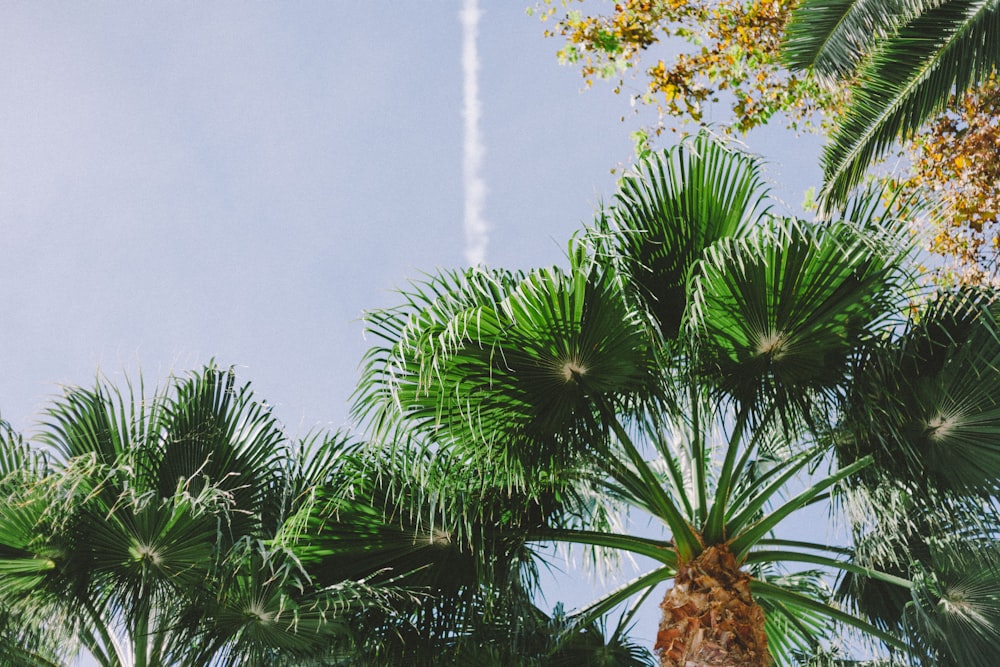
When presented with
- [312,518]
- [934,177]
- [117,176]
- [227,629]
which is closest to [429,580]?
[312,518]

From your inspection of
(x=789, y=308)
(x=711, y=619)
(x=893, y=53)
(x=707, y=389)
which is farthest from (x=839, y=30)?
(x=711, y=619)

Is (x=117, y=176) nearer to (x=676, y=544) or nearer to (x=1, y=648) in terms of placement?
(x=1, y=648)

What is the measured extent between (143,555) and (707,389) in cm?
313

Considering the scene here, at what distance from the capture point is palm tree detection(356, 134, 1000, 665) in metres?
4.85

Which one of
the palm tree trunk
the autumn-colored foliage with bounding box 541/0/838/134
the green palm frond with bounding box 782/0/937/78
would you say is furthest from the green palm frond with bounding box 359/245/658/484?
the autumn-colored foliage with bounding box 541/0/838/134

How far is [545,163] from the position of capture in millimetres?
12047

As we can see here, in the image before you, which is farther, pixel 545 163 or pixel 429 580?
pixel 545 163

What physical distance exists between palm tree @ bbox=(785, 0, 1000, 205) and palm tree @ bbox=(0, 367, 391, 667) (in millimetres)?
4309

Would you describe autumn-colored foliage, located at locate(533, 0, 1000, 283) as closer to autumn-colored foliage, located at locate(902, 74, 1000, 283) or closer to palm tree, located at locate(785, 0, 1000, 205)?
autumn-colored foliage, located at locate(902, 74, 1000, 283)

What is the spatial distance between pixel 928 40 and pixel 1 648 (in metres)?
6.82

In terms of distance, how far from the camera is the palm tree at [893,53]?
6.47 metres

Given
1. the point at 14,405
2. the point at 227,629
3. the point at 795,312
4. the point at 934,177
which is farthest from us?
the point at 934,177

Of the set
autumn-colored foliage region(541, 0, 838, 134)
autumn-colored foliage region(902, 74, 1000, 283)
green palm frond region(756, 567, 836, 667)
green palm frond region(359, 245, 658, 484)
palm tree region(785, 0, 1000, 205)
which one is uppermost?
autumn-colored foliage region(541, 0, 838, 134)

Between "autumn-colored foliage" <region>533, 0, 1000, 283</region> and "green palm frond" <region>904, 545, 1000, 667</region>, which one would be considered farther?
"autumn-colored foliage" <region>533, 0, 1000, 283</region>
